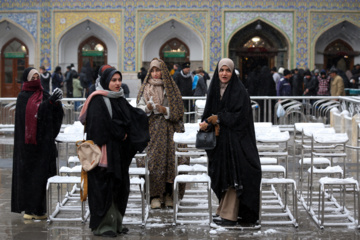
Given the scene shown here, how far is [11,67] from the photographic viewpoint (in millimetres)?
24469

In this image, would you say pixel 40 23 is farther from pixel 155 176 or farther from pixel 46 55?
pixel 155 176

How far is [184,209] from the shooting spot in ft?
23.8

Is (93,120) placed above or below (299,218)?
above

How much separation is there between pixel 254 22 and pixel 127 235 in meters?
17.2

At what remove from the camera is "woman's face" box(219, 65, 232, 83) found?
638 centimetres

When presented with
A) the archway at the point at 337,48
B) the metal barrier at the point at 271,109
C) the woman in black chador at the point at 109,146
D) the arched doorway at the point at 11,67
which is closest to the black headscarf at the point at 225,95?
the woman in black chador at the point at 109,146

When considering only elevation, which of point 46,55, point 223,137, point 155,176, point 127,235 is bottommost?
point 127,235

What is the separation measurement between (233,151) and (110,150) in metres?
1.22

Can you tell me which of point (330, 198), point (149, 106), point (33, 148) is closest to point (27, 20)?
point (149, 106)

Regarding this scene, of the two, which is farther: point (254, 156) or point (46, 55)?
point (46, 55)

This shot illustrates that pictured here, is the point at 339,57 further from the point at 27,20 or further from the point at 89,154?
the point at 89,154

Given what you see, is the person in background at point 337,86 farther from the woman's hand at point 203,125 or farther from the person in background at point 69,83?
the woman's hand at point 203,125

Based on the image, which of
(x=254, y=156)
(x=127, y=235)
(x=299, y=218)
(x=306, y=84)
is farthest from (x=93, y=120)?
(x=306, y=84)

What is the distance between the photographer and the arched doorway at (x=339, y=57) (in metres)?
23.5
